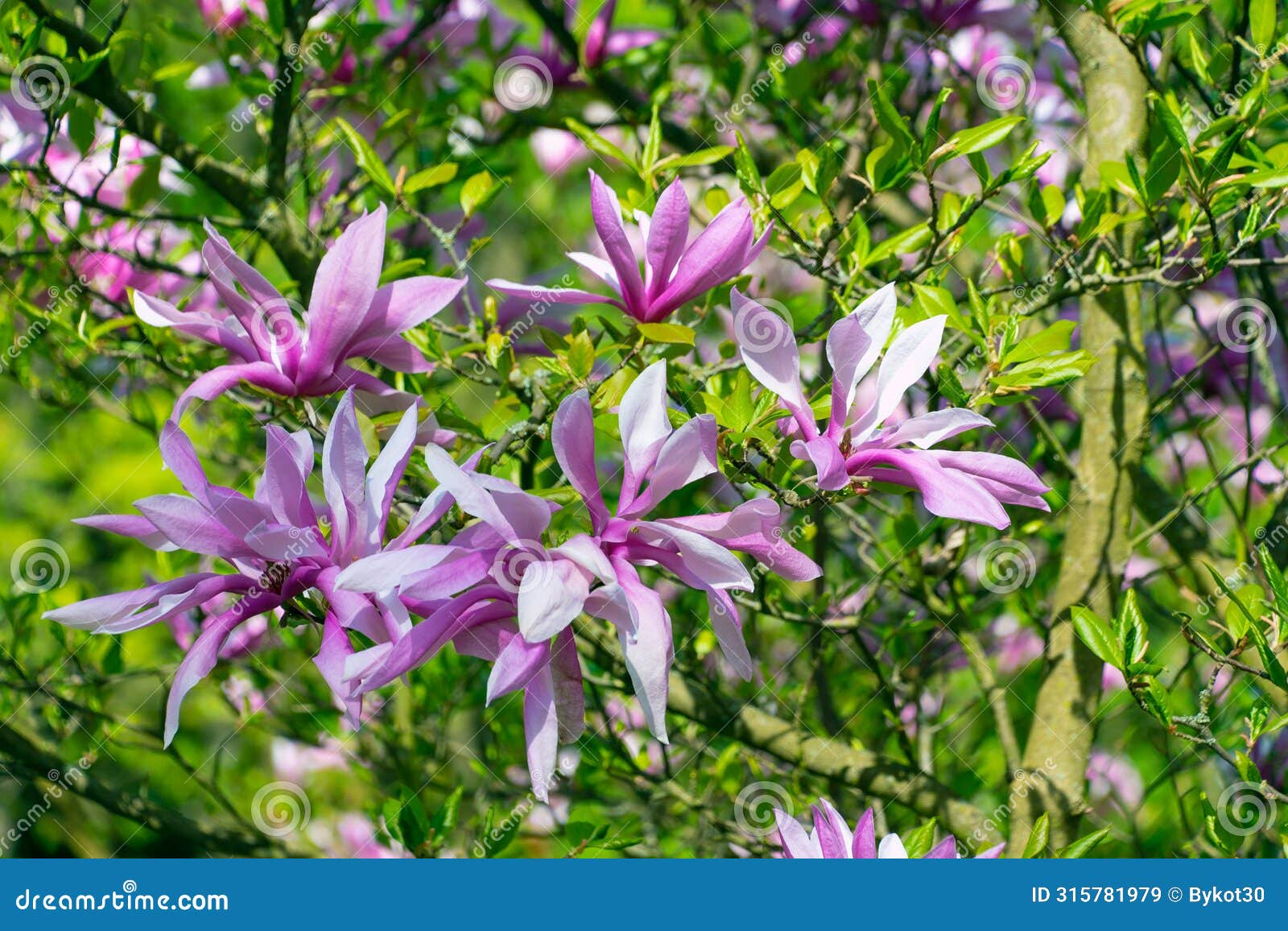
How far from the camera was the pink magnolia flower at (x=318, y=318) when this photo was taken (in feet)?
3.47

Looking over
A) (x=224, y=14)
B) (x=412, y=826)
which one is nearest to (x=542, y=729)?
(x=412, y=826)

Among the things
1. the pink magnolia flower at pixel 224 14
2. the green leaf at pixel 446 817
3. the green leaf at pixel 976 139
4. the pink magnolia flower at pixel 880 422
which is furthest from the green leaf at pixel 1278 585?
the pink magnolia flower at pixel 224 14

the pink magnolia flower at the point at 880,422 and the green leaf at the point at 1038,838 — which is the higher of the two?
the pink magnolia flower at the point at 880,422

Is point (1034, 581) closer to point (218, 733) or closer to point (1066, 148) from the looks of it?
point (1066, 148)

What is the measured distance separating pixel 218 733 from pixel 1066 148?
3446mm

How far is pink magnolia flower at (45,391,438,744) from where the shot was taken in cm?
92

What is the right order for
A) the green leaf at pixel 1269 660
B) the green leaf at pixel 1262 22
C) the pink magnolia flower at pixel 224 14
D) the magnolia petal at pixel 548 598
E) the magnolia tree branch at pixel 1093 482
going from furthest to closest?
the pink magnolia flower at pixel 224 14 < the magnolia tree branch at pixel 1093 482 < the green leaf at pixel 1262 22 < the green leaf at pixel 1269 660 < the magnolia petal at pixel 548 598

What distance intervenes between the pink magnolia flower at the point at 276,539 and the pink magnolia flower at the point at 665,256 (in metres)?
0.26

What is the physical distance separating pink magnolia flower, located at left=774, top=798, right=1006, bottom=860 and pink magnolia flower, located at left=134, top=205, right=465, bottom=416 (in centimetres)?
60

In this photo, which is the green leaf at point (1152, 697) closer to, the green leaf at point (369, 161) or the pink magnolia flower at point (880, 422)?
the pink magnolia flower at point (880, 422)

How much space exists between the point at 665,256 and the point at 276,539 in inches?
18.2

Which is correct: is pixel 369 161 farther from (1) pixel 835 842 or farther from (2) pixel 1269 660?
(2) pixel 1269 660

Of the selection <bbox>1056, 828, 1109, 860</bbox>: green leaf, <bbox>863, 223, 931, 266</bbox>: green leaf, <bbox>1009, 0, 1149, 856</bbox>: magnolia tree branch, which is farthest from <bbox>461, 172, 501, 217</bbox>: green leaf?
<bbox>1056, 828, 1109, 860</bbox>: green leaf

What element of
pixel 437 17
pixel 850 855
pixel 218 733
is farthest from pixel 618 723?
pixel 218 733
